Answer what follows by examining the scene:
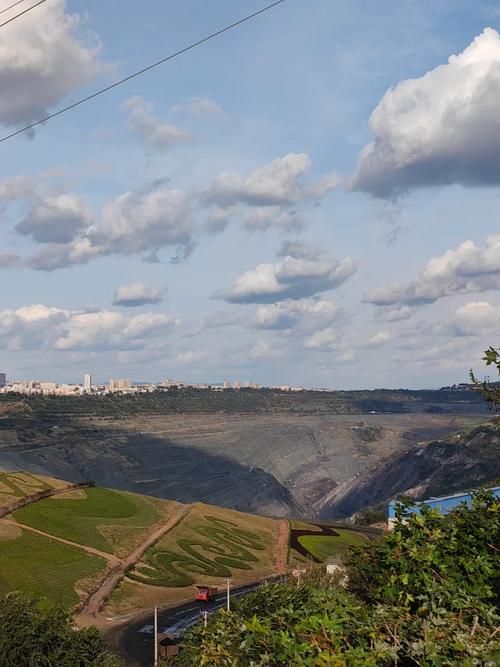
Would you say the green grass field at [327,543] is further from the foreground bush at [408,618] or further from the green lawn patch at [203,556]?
the foreground bush at [408,618]

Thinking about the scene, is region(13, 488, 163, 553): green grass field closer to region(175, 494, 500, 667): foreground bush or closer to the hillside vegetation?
the hillside vegetation

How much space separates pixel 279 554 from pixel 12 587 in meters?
41.9

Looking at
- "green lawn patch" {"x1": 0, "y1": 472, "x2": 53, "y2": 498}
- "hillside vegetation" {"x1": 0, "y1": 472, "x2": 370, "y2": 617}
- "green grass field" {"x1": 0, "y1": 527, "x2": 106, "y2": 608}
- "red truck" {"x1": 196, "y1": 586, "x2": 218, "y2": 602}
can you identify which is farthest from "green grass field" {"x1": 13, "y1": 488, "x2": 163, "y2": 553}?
"red truck" {"x1": 196, "y1": 586, "x2": 218, "y2": 602}

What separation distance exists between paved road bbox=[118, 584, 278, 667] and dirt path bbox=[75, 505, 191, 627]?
14.8ft

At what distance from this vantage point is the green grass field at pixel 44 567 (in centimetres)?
7469

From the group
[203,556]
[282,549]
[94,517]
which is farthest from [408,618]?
[282,549]

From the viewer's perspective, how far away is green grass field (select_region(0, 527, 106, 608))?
7469cm

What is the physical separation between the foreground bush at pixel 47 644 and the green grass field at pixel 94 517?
192 feet

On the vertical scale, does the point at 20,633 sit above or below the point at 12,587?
above

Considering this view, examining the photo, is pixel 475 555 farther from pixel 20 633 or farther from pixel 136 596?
pixel 136 596

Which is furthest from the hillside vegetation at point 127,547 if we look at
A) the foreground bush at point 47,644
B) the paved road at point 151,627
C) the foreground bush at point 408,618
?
the foreground bush at point 408,618

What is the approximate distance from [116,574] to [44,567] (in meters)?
8.11

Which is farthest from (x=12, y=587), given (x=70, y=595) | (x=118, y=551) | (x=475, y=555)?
Result: (x=475, y=555)

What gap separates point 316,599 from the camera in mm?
17672
